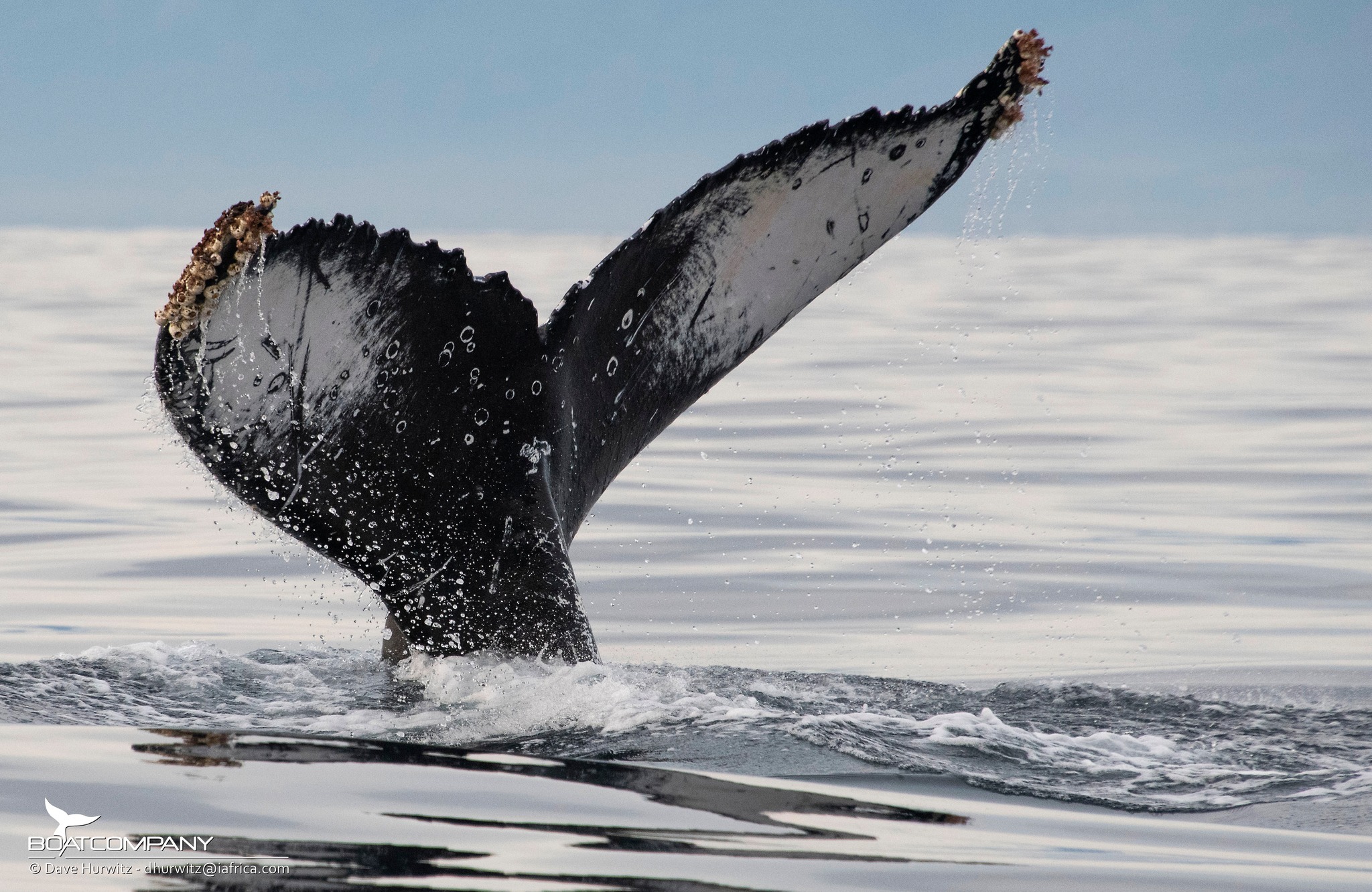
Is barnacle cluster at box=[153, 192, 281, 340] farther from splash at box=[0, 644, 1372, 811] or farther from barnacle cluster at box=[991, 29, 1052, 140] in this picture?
barnacle cluster at box=[991, 29, 1052, 140]

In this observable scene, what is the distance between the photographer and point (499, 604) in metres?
4.36

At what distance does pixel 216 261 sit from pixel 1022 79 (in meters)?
1.88

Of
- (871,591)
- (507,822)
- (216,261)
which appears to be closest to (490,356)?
(216,261)

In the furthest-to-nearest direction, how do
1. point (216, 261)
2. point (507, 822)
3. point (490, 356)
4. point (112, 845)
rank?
1. point (490, 356)
2. point (216, 261)
3. point (507, 822)
4. point (112, 845)

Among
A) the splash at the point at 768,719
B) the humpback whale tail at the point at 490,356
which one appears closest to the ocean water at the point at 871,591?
the splash at the point at 768,719

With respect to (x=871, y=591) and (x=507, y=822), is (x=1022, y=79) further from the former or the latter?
(x=871, y=591)

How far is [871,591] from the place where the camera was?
7.22m

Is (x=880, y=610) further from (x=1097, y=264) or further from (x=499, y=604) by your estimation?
(x=1097, y=264)

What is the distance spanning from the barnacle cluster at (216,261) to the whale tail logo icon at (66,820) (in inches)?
39.6

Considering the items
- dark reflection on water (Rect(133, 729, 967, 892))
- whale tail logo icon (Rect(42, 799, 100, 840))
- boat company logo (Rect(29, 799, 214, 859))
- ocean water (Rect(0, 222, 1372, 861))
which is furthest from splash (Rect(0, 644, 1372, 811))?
boat company logo (Rect(29, 799, 214, 859))

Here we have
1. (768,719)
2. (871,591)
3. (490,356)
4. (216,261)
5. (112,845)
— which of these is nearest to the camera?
(112,845)

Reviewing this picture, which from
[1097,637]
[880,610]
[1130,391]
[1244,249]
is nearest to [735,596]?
[880,610]

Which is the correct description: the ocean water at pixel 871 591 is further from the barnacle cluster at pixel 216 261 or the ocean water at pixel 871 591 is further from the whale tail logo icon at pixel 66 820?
the whale tail logo icon at pixel 66 820

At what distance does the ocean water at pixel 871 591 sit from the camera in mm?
4121
